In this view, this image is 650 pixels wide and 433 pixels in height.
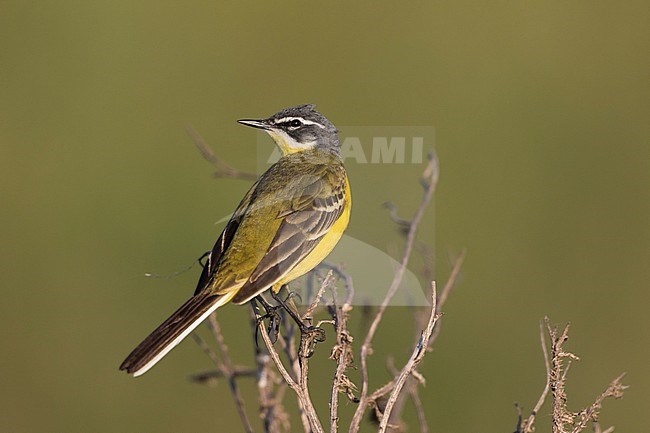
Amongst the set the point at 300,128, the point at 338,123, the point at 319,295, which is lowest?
the point at 319,295

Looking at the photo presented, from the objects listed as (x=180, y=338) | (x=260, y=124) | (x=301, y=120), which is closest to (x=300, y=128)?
(x=301, y=120)

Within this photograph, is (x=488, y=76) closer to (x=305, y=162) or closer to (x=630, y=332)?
(x=630, y=332)

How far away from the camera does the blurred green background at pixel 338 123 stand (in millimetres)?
6363

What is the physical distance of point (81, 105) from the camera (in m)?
8.67

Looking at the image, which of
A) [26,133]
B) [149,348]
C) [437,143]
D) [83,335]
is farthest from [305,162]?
[26,133]

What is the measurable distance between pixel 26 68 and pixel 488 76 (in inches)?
170

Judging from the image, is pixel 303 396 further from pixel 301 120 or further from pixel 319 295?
pixel 301 120

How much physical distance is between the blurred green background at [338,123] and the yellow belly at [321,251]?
964 mm

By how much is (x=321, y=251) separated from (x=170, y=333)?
81 cm

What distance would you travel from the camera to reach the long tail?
2754mm

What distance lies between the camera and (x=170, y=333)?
288 centimetres

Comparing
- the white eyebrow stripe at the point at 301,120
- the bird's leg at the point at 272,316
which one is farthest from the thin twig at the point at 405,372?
the white eyebrow stripe at the point at 301,120

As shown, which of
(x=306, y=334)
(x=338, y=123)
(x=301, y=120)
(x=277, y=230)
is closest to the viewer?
(x=306, y=334)

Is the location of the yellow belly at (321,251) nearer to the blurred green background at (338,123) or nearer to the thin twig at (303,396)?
the thin twig at (303,396)
